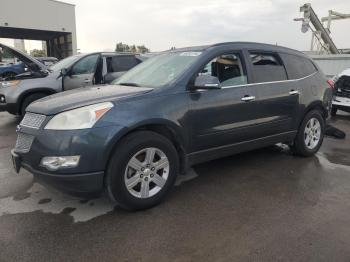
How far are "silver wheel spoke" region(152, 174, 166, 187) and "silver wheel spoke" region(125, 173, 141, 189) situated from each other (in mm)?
197

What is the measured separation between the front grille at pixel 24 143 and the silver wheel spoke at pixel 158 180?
1.26 meters

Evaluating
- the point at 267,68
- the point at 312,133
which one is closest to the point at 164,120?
the point at 267,68

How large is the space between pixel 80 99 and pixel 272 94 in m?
2.58

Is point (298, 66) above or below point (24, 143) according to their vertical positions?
above

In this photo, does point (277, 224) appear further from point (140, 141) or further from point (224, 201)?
point (140, 141)

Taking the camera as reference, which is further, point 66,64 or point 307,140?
point 66,64

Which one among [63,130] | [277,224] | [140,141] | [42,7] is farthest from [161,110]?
[42,7]

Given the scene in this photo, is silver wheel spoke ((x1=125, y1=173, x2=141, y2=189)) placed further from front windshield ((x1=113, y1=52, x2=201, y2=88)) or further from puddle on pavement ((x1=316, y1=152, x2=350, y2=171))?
puddle on pavement ((x1=316, y1=152, x2=350, y2=171))

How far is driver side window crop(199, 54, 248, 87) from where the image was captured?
172 inches

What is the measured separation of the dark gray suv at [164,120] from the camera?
328cm

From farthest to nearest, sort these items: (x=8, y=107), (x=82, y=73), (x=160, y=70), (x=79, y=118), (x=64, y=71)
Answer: (x=82, y=73), (x=64, y=71), (x=8, y=107), (x=160, y=70), (x=79, y=118)

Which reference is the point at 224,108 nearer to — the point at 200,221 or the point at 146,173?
the point at 146,173

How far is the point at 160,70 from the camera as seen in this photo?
448 centimetres

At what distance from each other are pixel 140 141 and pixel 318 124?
137 inches
